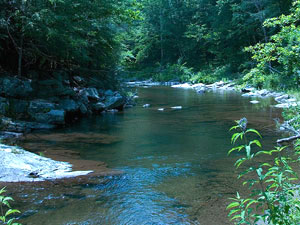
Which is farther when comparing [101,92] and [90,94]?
[101,92]

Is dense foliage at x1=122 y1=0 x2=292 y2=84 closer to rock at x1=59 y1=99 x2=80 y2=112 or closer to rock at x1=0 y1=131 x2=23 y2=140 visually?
rock at x1=59 y1=99 x2=80 y2=112

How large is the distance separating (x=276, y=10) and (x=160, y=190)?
93.8 feet

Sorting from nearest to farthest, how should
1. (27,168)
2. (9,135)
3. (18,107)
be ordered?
(27,168)
(9,135)
(18,107)

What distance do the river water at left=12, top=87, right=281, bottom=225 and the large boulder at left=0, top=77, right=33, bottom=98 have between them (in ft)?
7.68

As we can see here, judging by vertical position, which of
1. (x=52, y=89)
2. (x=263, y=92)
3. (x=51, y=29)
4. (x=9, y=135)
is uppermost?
(x=51, y=29)

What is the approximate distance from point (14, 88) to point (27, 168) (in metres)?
6.64

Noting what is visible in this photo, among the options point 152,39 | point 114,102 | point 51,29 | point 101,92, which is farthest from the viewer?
point 152,39

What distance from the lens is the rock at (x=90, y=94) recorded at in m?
15.5

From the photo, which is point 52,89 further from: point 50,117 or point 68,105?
point 50,117

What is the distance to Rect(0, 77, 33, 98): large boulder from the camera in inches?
460

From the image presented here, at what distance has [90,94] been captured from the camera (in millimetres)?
15852

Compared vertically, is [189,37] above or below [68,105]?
above

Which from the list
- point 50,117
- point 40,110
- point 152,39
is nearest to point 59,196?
point 50,117

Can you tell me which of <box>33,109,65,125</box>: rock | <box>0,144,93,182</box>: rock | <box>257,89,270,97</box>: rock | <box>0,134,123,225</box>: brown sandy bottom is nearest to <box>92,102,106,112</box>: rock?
<box>33,109,65,125</box>: rock
